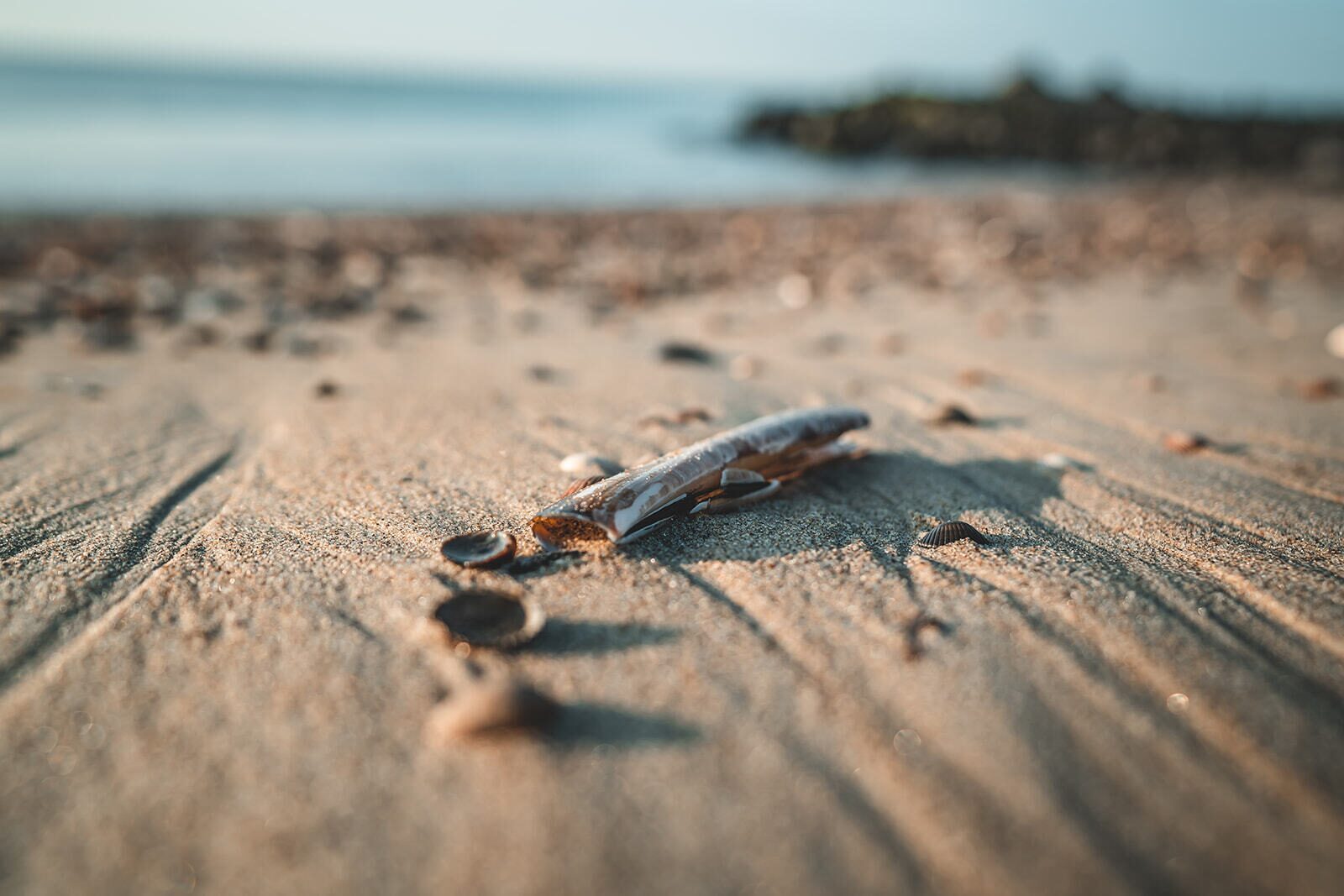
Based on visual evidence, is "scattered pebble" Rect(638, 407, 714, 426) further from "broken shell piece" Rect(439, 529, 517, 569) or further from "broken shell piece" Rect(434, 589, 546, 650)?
"broken shell piece" Rect(434, 589, 546, 650)

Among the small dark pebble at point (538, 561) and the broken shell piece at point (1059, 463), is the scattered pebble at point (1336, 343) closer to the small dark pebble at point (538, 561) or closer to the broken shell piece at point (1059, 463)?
the broken shell piece at point (1059, 463)

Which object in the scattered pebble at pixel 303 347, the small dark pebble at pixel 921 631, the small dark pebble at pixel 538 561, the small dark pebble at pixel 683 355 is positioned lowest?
the small dark pebble at pixel 921 631

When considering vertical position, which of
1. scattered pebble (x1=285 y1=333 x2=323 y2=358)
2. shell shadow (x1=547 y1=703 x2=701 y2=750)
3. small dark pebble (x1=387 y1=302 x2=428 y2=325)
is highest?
small dark pebble (x1=387 y1=302 x2=428 y2=325)

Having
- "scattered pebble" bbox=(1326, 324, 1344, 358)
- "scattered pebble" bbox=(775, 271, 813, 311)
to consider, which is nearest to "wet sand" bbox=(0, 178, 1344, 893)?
"scattered pebble" bbox=(1326, 324, 1344, 358)

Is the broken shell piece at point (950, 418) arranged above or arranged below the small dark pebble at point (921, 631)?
above

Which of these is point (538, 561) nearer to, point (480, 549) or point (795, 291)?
point (480, 549)

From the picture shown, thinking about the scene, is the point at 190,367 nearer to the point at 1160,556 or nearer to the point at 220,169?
the point at 1160,556

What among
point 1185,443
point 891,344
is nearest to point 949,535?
point 1185,443

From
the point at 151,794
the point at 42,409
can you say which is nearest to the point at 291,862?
the point at 151,794

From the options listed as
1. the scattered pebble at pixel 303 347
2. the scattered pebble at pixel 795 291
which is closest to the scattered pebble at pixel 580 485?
the scattered pebble at pixel 303 347
